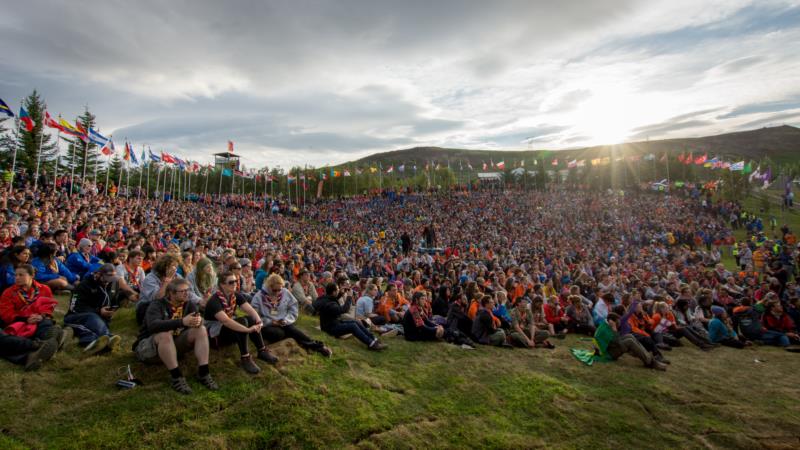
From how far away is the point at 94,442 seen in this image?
150 inches

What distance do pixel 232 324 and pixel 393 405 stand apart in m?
2.40

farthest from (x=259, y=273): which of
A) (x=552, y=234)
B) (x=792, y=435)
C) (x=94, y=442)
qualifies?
(x=552, y=234)

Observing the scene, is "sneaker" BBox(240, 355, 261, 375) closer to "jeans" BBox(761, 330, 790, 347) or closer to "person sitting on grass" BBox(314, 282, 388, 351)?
"person sitting on grass" BBox(314, 282, 388, 351)

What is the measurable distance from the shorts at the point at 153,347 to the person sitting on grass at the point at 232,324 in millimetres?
378

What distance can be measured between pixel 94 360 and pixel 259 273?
18.7 feet

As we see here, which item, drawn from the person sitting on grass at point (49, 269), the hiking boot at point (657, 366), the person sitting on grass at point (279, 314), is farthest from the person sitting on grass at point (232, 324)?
the hiking boot at point (657, 366)

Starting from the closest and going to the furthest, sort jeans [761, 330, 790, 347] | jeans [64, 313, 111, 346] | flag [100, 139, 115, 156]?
jeans [64, 313, 111, 346] → jeans [761, 330, 790, 347] → flag [100, 139, 115, 156]

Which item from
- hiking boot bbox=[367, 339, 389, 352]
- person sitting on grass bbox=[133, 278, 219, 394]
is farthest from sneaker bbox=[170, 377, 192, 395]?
hiking boot bbox=[367, 339, 389, 352]

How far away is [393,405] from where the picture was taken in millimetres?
5227

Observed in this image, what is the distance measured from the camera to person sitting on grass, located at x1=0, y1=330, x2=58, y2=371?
16.0ft

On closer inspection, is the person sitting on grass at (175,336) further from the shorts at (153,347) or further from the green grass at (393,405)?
the green grass at (393,405)

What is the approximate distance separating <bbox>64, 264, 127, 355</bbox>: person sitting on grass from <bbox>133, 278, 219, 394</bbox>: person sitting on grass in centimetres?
103

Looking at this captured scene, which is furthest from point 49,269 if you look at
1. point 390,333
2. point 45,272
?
point 390,333

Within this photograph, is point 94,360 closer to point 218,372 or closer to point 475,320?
point 218,372
